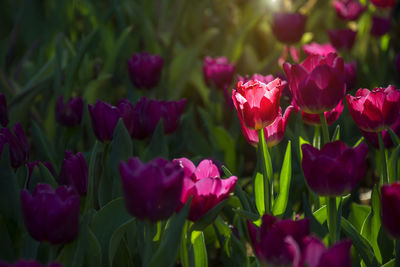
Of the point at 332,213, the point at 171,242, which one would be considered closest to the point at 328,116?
the point at 332,213

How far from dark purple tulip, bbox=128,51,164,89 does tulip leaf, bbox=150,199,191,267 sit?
3.02ft

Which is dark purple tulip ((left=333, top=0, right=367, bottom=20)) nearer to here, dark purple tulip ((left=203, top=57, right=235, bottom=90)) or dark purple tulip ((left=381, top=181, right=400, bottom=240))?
dark purple tulip ((left=203, top=57, right=235, bottom=90))

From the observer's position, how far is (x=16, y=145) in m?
1.02

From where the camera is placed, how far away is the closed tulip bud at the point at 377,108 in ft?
3.06

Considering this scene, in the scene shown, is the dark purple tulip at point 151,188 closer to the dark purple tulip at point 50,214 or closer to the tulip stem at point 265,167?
the dark purple tulip at point 50,214

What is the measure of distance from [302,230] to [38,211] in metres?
0.36

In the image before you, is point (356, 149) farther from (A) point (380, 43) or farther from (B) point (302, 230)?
(A) point (380, 43)

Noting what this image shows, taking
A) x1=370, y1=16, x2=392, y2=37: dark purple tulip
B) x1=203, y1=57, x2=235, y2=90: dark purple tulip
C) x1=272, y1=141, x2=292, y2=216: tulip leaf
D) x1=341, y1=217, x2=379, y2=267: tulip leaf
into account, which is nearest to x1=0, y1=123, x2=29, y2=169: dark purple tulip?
x1=272, y1=141, x2=292, y2=216: tulip leaf

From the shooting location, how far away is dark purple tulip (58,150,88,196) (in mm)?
938

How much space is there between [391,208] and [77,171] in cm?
52

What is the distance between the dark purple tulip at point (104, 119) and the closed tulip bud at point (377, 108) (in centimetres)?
46

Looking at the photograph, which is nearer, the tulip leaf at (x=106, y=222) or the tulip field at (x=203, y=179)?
the tulip field at (x=203, y=179)

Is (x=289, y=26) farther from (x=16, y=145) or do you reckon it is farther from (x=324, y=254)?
(x=324, y=254)

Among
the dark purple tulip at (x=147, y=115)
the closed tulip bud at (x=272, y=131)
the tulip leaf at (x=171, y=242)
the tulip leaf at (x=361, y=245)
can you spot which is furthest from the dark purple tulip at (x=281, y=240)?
the dark purple tulip at (x=147, y=115)
